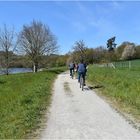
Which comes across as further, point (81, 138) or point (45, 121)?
point (45, 121)

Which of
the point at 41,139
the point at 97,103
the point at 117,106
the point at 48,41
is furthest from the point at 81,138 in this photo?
the point at 48,41

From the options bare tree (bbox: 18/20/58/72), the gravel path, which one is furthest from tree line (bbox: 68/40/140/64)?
the gravel path

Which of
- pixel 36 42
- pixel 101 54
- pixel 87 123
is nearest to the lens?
pixel 87 123

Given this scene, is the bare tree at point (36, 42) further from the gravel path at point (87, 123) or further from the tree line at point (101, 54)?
the gravel path at point (87, 123)

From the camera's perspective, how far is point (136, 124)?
1166 cm

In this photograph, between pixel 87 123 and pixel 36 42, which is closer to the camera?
pixel 87 123

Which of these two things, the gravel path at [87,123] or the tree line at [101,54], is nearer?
the gravel path at [87,123]

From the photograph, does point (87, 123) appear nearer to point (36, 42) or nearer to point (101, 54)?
point (36, 42)

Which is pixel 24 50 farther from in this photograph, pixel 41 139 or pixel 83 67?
pixel 41 139

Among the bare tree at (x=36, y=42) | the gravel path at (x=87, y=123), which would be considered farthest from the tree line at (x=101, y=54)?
the gravel path at (x=87, y=123)

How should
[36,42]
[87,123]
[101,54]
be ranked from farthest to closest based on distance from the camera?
[101,54] → [36,42] → [87,123]

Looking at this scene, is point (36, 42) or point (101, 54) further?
point (101, 54)

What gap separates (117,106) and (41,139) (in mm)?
6541

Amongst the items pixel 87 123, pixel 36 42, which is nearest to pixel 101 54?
pixel 36 42
